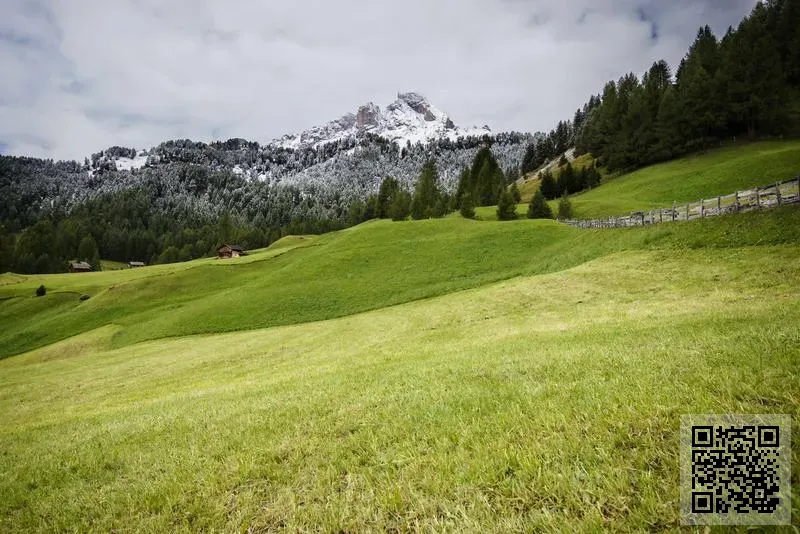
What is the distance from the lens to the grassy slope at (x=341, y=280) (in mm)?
39531

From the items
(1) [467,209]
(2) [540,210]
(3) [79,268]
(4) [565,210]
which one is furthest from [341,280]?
(3) [79,268]

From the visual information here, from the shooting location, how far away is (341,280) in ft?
164

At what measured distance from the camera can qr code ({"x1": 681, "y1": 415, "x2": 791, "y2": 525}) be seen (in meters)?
3.16

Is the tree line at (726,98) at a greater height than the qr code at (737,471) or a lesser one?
greater

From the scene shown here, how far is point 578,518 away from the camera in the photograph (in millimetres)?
3615

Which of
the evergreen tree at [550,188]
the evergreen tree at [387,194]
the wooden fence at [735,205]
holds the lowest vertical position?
the wooden fence at [735,205]

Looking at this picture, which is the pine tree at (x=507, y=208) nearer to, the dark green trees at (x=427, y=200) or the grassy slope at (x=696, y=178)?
the grassy slope at (x=696, y=178)

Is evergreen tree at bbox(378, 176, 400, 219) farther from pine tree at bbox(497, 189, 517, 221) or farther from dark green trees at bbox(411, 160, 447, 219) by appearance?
pine tree at bbox(497, 189, 517, 221)

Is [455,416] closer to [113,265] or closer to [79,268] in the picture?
[79,268]

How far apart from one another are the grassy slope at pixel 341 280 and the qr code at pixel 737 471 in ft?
92.7

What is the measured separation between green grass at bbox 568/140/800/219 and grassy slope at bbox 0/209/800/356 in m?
22.5

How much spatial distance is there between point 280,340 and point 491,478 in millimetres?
28430

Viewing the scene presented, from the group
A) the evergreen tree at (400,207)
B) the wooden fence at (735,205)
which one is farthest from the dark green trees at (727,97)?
the wooden fence at (735,205)

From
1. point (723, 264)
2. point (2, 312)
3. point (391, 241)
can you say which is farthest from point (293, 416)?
point (2, 312)
